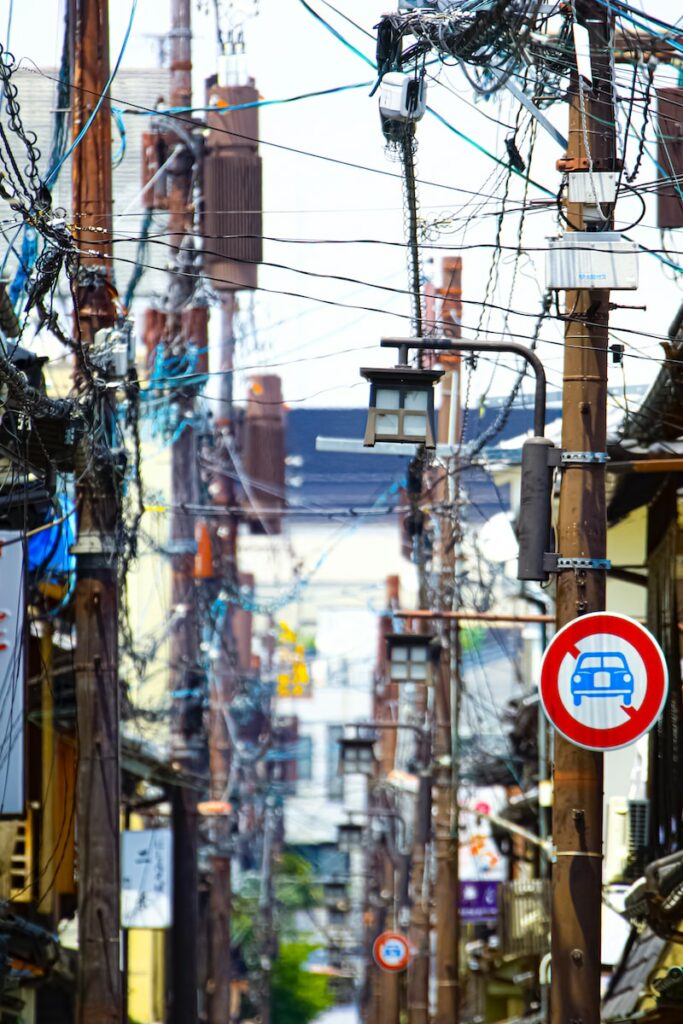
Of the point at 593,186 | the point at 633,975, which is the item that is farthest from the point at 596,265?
the point at 633,975

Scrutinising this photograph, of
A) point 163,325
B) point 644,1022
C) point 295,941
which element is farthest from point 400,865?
point 295,941

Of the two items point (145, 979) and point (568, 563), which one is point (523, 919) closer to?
point (145, 979)

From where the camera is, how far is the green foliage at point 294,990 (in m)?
80.6

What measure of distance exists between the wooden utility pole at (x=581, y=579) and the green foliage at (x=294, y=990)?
7027 cm

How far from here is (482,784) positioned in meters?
43.5

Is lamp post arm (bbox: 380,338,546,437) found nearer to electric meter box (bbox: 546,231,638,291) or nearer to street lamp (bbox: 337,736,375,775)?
electric meter box (bbox: 546,231,638,291)

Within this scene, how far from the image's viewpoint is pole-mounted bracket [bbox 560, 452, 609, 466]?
11.7m

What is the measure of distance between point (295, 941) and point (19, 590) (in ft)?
268

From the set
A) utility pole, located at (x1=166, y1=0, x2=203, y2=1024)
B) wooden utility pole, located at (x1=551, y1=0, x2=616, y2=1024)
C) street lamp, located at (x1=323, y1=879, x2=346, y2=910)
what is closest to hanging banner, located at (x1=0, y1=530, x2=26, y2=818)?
wooden utility pole, located at (x1=551, y1=0, x2=616, y2=1024)

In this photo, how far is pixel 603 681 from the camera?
11.0 meters

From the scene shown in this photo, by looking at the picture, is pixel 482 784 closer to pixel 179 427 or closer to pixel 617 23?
pixel 179 427

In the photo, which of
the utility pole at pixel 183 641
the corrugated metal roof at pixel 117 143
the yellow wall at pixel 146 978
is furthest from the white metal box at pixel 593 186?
the yellow wall at pixel 146 978

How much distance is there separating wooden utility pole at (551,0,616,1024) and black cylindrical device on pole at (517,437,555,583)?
0.45 ft

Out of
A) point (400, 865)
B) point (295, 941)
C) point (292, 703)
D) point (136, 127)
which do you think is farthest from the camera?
point (292, 703)
